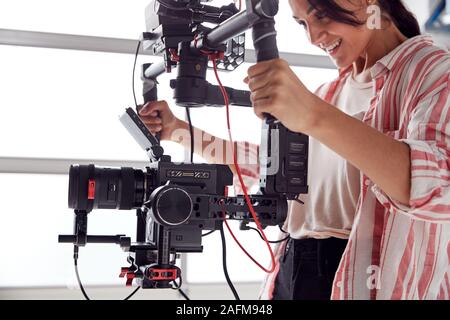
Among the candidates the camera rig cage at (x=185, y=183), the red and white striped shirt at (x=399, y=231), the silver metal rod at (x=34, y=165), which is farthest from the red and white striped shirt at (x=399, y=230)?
the silver metal rod at (x=34, y=165)

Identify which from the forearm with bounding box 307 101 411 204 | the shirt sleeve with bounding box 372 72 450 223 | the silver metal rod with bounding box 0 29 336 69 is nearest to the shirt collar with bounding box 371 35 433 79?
the shirt sleeve with bounding box 372 72 450 223

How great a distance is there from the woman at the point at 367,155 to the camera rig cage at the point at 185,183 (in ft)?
0.29

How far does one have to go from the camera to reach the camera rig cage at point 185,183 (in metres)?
0.84

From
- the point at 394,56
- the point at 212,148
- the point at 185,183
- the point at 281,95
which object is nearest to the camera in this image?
the point at 281,95

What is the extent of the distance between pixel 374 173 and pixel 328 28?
0.30 metres

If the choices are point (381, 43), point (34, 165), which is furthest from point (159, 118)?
point (34, 165)

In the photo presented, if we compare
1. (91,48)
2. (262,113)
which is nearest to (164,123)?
(262,113)

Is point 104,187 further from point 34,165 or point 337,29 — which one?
point 34,165

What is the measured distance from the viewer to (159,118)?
1.14 meters

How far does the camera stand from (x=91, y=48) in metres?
2.16

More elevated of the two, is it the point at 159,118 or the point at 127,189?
the point at 159,118

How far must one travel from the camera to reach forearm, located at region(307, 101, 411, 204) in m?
0.76

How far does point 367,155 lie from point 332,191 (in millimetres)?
261

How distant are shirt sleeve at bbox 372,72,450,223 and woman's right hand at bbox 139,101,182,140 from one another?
442 millimetres
